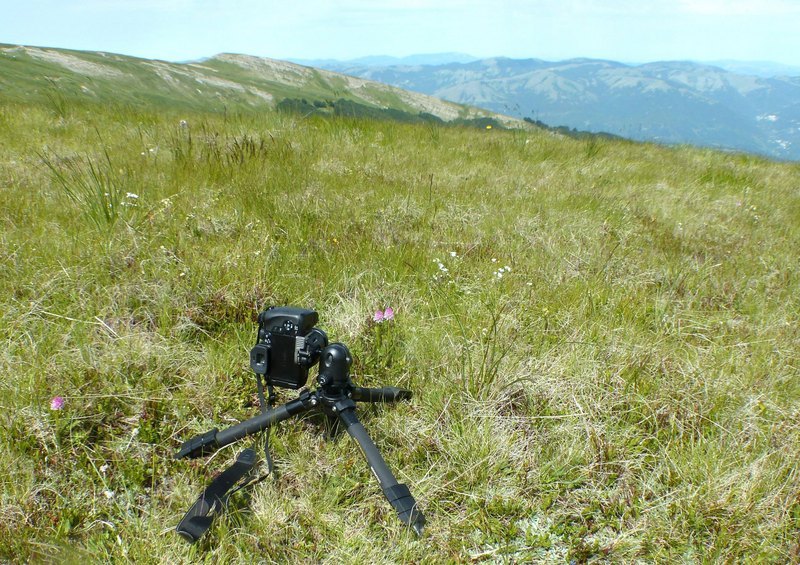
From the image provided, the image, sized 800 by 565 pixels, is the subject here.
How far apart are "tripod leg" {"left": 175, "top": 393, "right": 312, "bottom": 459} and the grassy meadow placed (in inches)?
8.9

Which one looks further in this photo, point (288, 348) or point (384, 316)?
point (384, 316)

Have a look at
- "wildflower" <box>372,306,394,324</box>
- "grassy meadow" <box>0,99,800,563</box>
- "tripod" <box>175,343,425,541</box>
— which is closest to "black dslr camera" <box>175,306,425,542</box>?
"tripod" <box>175,343,425,541</box>

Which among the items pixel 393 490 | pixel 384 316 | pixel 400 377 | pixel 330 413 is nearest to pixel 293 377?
pixel 330 413

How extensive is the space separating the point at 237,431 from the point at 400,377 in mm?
938

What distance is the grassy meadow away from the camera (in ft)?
6.06

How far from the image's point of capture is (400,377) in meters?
2.54

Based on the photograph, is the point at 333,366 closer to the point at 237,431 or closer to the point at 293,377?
the point at 293,377

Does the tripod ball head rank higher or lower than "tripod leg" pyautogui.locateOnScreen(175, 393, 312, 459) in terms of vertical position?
higher

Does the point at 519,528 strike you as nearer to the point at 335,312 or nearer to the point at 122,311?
the point at 335,312

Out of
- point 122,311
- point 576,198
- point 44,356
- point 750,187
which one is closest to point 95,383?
point 44,356

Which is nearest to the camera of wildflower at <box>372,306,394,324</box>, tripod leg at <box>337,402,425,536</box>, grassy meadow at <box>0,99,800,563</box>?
tripod leg at <box>337,402,425,536</box>

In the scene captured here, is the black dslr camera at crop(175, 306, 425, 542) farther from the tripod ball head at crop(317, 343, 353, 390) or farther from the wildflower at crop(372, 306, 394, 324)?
the wildflower at crop(372, 306, 394, 324)

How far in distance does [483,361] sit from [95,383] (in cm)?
204

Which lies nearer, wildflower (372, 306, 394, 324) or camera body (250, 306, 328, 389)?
camera body (250, 306, 328, 389)
